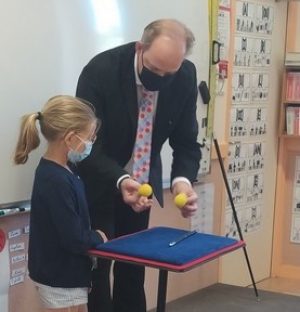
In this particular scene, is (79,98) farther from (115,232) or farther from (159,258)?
(159,258)

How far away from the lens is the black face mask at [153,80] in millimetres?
1918

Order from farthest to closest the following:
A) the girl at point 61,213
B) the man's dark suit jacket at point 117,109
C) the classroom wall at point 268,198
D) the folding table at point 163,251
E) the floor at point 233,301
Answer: the classroom wall at point 268,198
the floor at point 233,301
the man's dark suit jacket at point 117,109
the girl at point 61,213
the folding table at point 163,251

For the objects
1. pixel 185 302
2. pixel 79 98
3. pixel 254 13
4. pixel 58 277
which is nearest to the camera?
pixel 58 277

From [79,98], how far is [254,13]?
190 centimetres

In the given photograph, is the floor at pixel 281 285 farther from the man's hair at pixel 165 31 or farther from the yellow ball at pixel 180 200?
the man's hair at pixel 165 31

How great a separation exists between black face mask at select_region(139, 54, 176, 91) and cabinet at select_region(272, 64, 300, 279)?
1.97m

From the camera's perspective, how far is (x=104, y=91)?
197 centimetres

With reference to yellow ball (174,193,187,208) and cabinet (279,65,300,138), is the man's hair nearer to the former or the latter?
yellow ball (174,193,187,208)

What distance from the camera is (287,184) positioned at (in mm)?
3957

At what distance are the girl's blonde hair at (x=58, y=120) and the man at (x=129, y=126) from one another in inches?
4.8

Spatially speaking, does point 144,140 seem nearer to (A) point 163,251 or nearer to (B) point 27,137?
(B) point 27,137

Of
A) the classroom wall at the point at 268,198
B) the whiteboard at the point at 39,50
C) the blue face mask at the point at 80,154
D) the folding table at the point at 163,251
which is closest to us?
the folding table at the point at 163,251

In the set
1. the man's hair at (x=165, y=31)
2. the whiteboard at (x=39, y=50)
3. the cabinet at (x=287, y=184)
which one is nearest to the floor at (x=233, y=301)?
the cabinet at (x=287, y=184)

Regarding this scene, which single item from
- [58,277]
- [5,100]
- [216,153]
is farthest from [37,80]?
[216,153]
